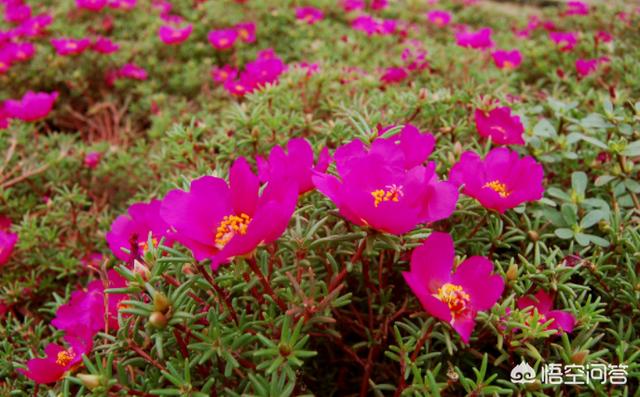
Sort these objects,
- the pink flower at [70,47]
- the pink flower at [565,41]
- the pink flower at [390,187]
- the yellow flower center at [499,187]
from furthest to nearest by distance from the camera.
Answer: the pink flower at [70,47] → the pink flower at [565,41] → the yellow flower center at [499,187] → the pink flower at [390,187]

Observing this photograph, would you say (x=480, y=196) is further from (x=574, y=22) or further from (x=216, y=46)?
(x=574, y=22)

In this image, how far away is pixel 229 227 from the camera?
2.66 feet

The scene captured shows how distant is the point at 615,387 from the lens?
2.96 feet

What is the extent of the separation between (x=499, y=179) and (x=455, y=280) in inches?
11.7

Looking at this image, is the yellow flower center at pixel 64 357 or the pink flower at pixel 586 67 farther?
the pink flower at pixel 586 67

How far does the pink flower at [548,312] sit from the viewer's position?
896 mm

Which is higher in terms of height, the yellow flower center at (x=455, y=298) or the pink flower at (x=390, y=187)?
the pink flower at (x=390, y=187)

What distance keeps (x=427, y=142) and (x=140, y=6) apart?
3381 mm

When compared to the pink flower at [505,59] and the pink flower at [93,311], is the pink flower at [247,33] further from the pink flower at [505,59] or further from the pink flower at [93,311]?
the pink flower at [93,311]

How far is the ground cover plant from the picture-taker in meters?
0.79

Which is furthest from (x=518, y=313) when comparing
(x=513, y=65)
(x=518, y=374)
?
(x=513, y=65)

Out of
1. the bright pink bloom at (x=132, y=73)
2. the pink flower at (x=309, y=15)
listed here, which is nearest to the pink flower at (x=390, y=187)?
the bright pink bloom at (x=132, y=73)

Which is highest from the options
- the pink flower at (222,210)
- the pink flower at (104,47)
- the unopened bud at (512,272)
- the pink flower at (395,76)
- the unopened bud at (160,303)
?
the pink flower at (222,210)

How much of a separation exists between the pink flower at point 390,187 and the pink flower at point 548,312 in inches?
11.2
